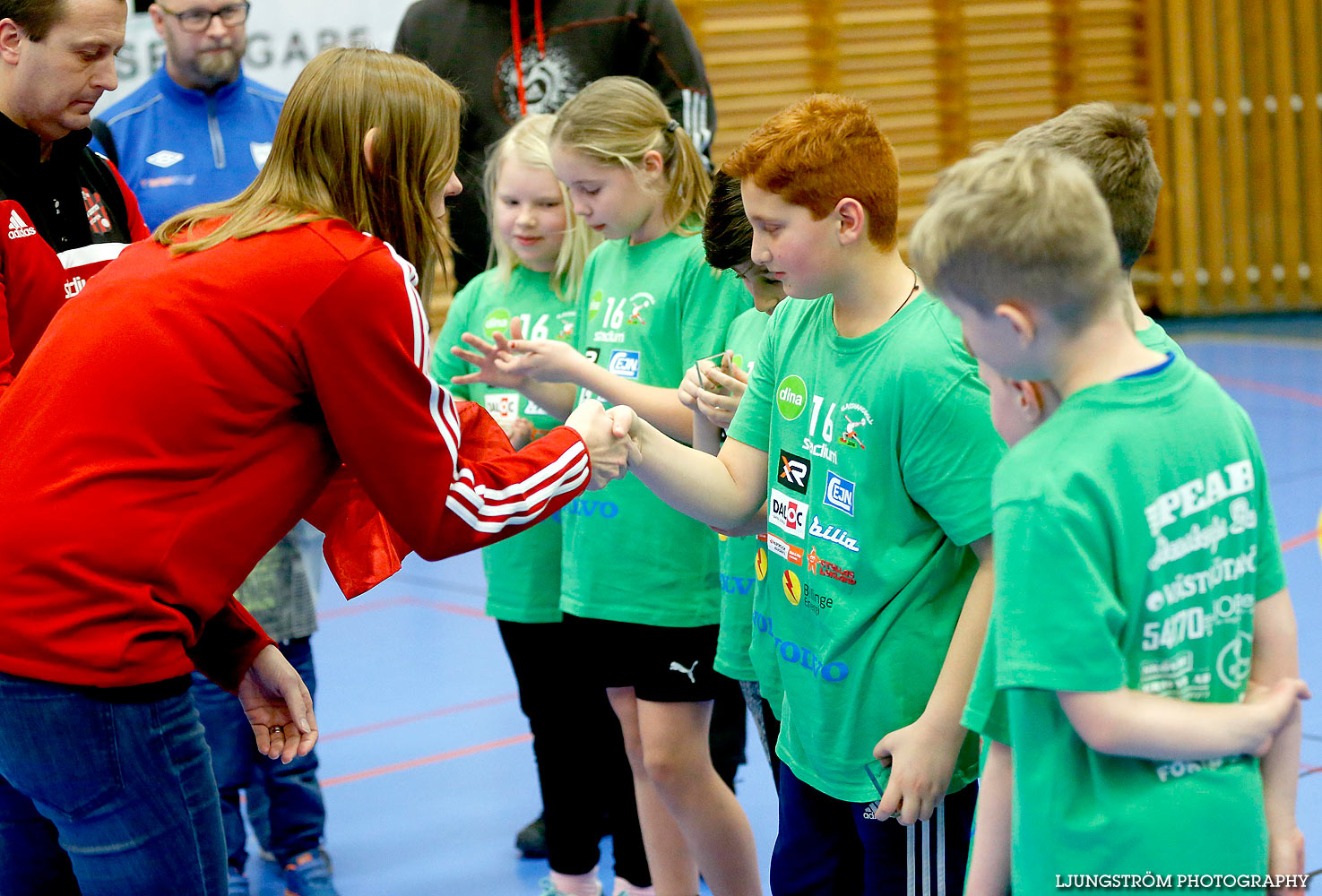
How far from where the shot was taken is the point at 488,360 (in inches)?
92.2

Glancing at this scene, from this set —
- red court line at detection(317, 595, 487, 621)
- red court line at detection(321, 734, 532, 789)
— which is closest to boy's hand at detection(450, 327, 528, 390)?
red court line at detection(321, 734, 532, 789)

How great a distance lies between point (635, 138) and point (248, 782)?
170 centimetres

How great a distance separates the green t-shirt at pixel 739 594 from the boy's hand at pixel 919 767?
0.52 m

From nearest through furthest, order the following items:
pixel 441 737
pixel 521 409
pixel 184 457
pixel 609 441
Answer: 1. pixel 184 457
2. pixel 609 441
3. pixel 521 409
4. pixel 441 737

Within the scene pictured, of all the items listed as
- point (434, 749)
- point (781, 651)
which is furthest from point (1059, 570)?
point (434, 749)

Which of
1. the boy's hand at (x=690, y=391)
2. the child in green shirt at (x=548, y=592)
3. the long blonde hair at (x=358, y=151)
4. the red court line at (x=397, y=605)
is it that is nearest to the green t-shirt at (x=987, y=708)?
the boy's hand at (x=690, y=391)

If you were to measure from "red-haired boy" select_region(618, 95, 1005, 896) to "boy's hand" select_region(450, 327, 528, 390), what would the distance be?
0.65 metres

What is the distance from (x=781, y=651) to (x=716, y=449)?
0.48 metres

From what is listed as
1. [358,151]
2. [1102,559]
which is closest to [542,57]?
[358,151]

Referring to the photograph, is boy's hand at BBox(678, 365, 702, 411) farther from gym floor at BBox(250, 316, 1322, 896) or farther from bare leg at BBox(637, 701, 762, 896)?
gym floor at BBox(250, 316, 1322, 896)

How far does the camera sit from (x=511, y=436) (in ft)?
9.01

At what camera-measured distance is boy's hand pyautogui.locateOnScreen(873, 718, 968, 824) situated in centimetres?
160

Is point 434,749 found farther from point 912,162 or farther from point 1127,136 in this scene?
point 912,162

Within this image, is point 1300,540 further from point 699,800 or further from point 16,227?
point 16,227
